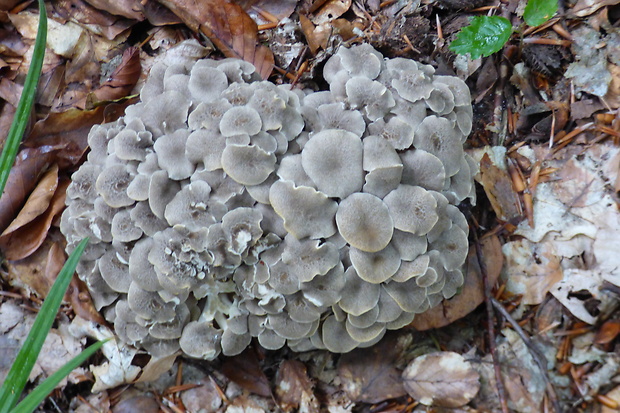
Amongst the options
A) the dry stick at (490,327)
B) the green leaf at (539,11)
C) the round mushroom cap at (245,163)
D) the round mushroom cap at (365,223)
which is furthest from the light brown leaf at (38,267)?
the green leaf at (539,11)

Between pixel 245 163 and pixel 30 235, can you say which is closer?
pixel 245 163

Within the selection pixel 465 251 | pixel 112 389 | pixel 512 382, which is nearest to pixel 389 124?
pixel 465 251

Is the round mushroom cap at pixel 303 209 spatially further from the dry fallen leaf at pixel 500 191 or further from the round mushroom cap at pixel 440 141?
the dry fallen leaf at pixel 500 191

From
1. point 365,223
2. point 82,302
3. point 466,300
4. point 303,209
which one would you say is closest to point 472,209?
point 466,300

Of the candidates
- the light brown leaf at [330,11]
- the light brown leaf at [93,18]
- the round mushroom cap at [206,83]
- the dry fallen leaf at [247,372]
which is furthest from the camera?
the light brown leaf at [93,18]

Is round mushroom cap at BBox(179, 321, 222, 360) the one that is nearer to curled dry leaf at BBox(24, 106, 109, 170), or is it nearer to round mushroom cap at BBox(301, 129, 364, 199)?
round mushroom cap at BBox(301, 129, 364, 199)

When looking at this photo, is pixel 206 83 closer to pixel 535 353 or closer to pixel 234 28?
pixel 234 28

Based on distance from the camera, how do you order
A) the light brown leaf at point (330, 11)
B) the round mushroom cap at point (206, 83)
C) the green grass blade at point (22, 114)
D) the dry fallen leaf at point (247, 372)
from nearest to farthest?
the green grass blade at point (22, 114) → the round mushroom cap at point (206, 83) → the dry fallen leaf at point (247, 372) → the light brown leaf at point (330, 11)
